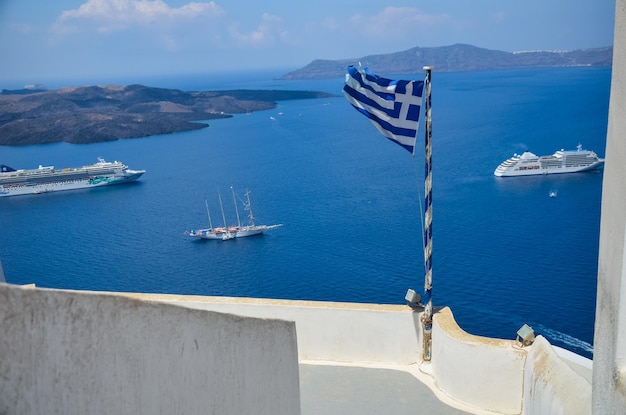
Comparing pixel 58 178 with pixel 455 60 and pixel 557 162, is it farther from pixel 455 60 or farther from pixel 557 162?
pixel 455 60

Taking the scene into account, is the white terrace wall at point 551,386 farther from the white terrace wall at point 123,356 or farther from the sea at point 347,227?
the sea at point 347,227

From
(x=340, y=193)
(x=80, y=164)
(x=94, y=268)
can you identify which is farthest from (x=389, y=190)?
(x=80, y=164)

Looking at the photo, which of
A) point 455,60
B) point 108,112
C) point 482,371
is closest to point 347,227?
point 482,371

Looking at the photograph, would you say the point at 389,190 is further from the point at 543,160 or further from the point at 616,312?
the point at 616,312

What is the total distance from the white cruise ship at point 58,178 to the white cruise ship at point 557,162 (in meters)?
20.5

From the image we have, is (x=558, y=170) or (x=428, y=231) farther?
(x=558, y=170)

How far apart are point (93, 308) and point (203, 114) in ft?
204

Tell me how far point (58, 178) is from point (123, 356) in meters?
35.3

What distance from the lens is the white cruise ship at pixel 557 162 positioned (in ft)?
96.6

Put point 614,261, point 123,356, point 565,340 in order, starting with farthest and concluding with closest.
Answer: point 565,340 < point 614,261 < point 123,356

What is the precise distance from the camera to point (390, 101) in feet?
12.3

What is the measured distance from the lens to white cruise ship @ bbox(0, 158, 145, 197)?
33.4 metres

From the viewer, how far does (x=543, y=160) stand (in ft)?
97.8

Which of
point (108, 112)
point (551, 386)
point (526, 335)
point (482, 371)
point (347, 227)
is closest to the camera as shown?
point (551, 386)
